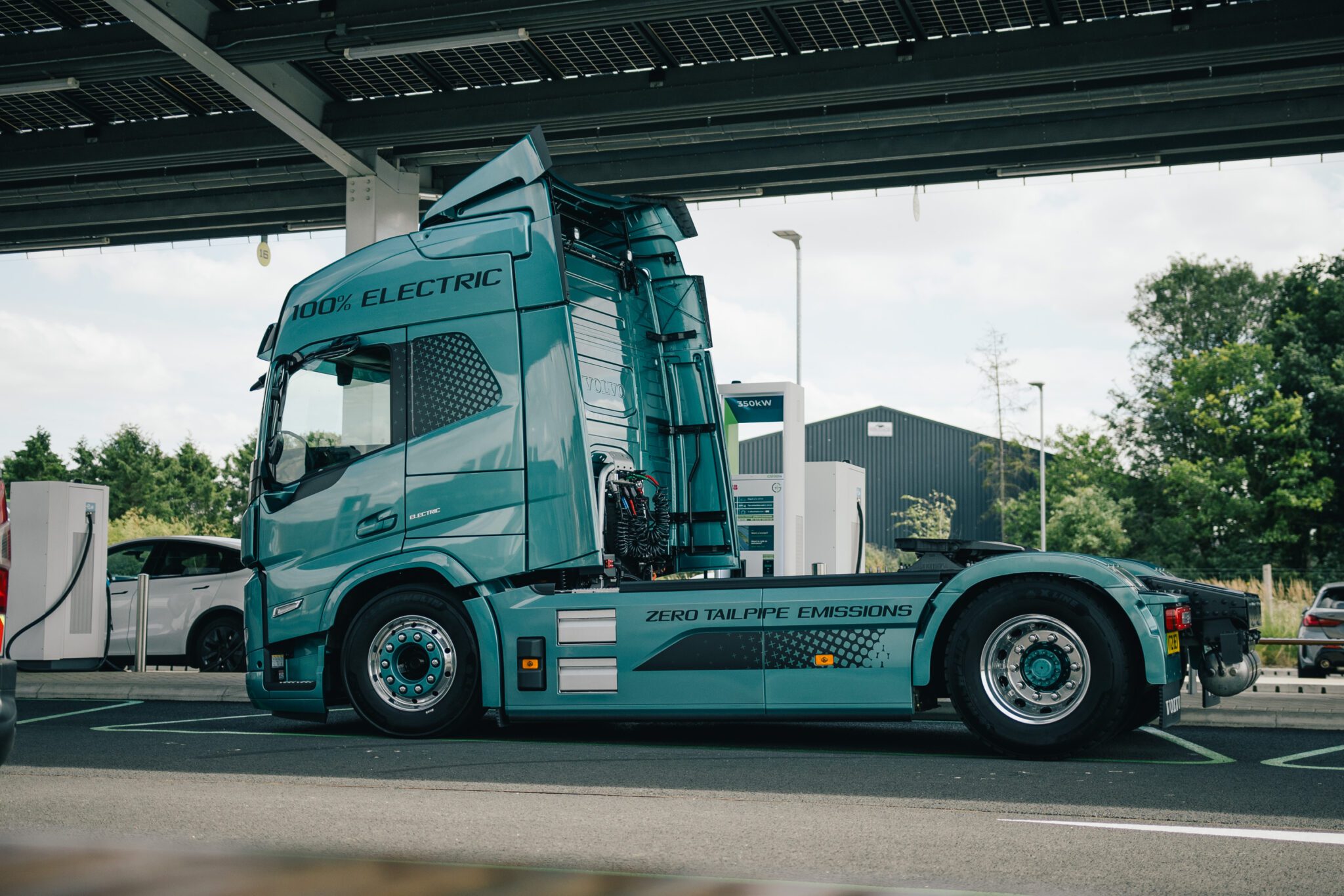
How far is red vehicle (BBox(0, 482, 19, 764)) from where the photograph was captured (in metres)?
4.84

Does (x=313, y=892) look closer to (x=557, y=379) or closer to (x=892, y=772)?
(x=892, y=772)

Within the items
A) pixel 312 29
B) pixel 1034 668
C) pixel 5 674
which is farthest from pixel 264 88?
pixel 1034 668

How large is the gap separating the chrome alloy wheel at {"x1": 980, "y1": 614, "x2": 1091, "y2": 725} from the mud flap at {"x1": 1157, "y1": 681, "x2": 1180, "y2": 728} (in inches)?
16.4

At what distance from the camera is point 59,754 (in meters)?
7.80

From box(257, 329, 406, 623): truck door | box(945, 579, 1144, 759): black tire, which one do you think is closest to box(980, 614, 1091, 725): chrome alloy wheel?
box(945, 579, 1144, 759): black tire

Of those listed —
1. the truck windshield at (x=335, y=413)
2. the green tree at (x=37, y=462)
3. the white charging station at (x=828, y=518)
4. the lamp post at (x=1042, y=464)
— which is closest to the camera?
the truck windshield at (x=335, y=413)

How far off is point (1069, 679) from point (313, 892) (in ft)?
14.8

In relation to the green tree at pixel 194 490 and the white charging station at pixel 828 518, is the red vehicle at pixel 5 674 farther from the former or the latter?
the green tree at pixel 194 490

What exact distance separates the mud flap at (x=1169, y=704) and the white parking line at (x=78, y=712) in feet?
24.7

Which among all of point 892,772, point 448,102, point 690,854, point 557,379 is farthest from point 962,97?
point 690,854

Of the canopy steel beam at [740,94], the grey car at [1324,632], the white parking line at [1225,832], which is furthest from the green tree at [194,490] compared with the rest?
the white parking line at [1225,832]

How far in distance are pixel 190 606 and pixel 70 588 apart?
1.54 m

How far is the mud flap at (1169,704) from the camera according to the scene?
7.17m

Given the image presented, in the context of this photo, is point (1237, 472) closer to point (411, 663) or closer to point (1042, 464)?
point (1042, 464)
